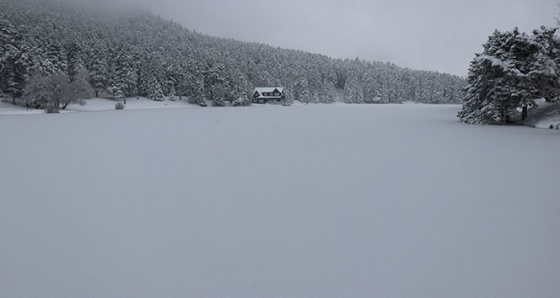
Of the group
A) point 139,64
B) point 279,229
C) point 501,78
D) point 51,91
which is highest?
point 139,64

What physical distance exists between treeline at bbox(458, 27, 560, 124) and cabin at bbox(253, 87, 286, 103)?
73.1m

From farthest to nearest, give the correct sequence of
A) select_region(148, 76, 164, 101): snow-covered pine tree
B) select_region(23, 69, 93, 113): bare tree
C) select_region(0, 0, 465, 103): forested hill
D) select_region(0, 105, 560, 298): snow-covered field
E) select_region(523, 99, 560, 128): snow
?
select_region(148, 76, 164, 101): snow-covered pine tree < select_region(0, 0, 465, 103): forested hill < select_region(23, 69, 93, 113): bare tree < select_region(523, 99, 560, 128): snow < select_region(0, 105, 560, 298): snow-covered field

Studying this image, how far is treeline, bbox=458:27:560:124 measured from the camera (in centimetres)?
2545

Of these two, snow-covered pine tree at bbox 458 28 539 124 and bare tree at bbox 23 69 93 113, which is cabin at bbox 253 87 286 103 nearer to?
bare tree at bbox 23 69 93 113

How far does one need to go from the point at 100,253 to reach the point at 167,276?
1.20 m

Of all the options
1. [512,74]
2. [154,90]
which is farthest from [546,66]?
[154,90]

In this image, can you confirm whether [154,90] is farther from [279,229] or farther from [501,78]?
[279,229]

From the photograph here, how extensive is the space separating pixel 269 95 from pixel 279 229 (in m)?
98.1

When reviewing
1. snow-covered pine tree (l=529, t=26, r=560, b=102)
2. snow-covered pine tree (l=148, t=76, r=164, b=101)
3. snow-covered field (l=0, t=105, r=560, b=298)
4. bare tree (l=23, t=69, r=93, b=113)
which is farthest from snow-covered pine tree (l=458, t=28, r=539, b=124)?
snow-covered pine tree (l=148, t=76, r=164, b=101)

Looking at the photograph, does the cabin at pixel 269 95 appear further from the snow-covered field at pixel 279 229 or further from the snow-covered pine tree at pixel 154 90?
the snow-covered field at pixel 279 229

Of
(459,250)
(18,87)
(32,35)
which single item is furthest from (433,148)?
(32,35)

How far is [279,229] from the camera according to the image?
5.26m

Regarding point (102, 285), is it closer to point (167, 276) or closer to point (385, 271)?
point (167, 276)

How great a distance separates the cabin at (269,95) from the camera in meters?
101
